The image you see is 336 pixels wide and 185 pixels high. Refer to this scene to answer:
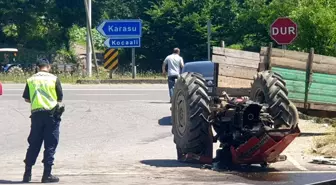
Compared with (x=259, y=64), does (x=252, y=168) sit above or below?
below

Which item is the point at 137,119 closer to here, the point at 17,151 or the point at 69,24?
the point at 17,151

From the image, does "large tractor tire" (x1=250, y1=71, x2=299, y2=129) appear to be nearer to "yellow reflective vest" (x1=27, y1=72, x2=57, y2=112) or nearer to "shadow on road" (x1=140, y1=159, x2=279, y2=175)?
"shadow on road" (x1=140, y1=159, x2=279, y2=175)

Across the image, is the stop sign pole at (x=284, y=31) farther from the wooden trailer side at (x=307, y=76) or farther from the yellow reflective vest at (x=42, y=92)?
the yellow reflective vest at (x=42, y=92)

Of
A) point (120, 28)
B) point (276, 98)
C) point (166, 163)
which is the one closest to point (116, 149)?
point (166, 163)

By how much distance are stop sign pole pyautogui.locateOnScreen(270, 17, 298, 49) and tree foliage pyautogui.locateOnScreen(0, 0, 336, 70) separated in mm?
15623

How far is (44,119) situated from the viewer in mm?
11844

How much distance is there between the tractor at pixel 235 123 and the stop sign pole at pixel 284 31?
363 inches

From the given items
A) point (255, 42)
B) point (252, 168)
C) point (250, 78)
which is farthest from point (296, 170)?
point (255, 42)

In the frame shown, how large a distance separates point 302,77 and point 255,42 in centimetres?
3162

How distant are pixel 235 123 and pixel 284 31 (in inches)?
425

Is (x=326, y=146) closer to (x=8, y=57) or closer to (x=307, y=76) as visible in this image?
(x=307, y=76)

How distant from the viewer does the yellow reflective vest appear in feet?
38.9

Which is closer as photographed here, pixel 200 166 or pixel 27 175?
pixel 27 175

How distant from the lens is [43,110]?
38.8ft
